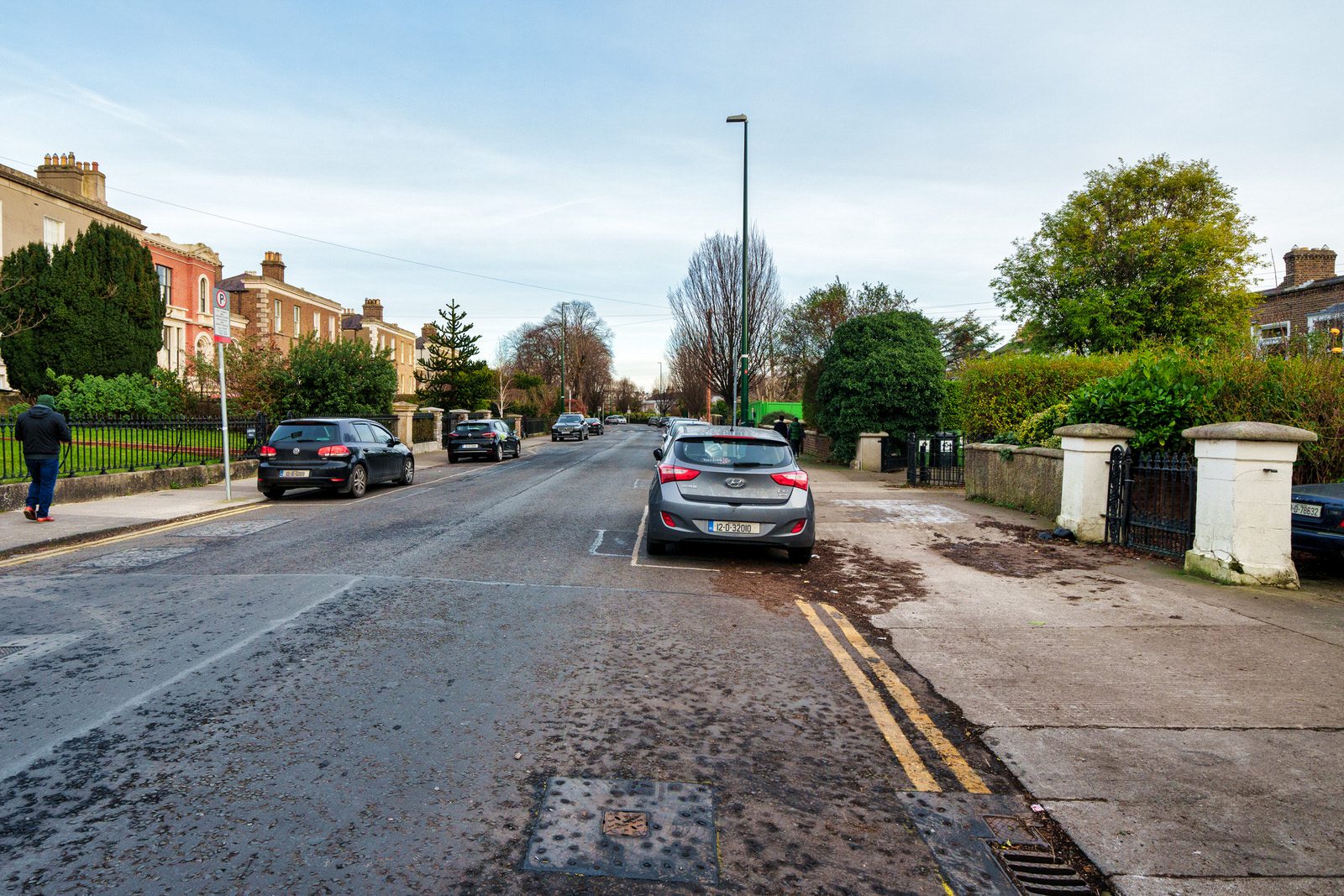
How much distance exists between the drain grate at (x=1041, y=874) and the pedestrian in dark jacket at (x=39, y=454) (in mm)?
12685

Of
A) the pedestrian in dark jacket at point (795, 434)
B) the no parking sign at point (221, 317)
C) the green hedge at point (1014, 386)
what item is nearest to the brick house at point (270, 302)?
the pedestrian in dark jacket at point (795, 434)

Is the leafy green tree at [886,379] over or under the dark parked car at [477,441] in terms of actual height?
over

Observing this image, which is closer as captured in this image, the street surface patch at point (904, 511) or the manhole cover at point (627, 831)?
the manhole cover at point (627, 831)

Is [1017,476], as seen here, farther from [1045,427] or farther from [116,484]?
[116,484]

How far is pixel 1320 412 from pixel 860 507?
22.5 ft

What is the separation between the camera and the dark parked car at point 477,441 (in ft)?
92.9

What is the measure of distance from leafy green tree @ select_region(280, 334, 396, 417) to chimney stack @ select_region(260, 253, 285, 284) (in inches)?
1098

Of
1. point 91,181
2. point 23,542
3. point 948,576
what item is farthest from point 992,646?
point 91,181

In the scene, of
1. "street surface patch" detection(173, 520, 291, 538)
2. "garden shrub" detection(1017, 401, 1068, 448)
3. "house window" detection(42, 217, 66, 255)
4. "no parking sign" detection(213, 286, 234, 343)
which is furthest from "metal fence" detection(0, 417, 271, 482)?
"house window" detection(42, 217, 66, 255)

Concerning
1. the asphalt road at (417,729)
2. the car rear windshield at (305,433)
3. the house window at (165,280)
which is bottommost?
the asphalt road at (417,729)

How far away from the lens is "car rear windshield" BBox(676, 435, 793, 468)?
888 centimetres

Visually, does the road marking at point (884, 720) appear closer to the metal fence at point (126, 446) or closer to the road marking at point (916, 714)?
the road marking at point (916, 714)

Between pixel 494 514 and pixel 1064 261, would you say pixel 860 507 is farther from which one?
pixel 1064 261

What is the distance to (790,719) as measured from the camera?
14.0 feet
